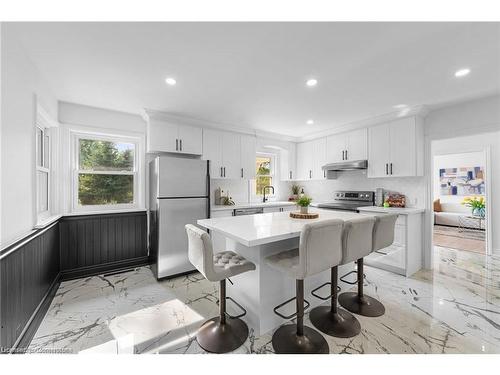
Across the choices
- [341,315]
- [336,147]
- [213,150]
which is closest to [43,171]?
[213,150]

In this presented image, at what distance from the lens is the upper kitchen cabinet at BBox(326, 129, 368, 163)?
3.89m

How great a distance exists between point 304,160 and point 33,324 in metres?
4.84

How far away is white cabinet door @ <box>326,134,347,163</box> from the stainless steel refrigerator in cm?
262

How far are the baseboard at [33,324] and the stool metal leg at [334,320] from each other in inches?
94.5

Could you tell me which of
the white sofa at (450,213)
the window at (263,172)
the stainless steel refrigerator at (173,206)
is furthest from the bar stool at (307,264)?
the white sofa at (450,213)

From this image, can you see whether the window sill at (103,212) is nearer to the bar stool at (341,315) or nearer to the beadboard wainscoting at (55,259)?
the beadboard wainscoting at (55,259)

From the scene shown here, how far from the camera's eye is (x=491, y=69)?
2.14 metres

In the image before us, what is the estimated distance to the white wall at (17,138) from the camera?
153cm

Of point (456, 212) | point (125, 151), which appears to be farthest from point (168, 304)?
point (456, 212)

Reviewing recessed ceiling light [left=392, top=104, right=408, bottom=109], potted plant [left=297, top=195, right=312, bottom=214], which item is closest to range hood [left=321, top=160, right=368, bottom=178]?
recessed ceiling light [left=392, top=104, right=408, bottom=109]

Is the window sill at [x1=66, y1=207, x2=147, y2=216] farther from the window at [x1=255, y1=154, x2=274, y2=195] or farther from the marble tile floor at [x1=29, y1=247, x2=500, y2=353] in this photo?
the window at [x1=255, y1=154, x2=274, y2=195]

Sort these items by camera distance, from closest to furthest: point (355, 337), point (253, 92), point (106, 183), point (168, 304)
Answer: point (355, 337), point (168, 304), point (253, 92), point (106, 183)

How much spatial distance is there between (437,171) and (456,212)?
4.45 feet

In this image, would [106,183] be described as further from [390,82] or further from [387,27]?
[390,82]
